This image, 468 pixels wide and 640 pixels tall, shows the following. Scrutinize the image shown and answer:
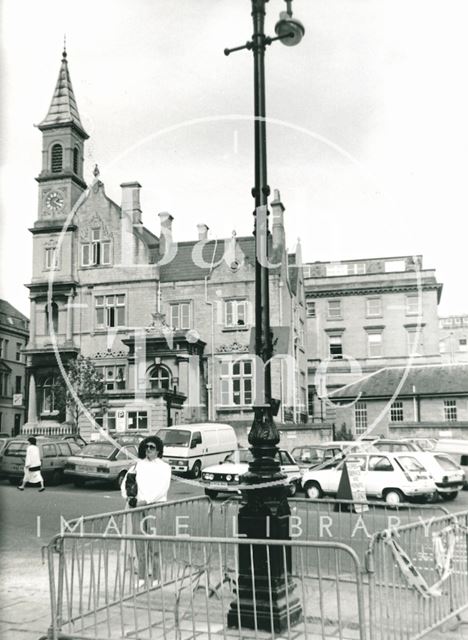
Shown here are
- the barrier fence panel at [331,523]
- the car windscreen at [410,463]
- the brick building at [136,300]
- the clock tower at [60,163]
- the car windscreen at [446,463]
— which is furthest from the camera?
the clock tower at [60,163]

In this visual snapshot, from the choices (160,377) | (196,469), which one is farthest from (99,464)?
(160,377)

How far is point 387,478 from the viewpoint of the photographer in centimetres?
2022

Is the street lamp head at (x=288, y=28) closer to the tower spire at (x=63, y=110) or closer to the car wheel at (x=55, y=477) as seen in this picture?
the car wheel at (x=55, y=477)

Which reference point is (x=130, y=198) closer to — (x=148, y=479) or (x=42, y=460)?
(x=42, y=460)

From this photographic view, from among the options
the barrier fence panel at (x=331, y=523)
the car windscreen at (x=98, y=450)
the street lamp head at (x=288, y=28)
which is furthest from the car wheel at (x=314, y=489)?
the street lamp head at (x=288, y=28)

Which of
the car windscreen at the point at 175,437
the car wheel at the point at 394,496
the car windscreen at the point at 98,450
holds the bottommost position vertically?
the car wheel at the point at 394,496

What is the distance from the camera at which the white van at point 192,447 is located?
26.6 m

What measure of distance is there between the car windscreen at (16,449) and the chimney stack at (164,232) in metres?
26.7

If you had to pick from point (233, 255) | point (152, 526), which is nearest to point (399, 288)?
point (233, 255)

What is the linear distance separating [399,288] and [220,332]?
29.9m

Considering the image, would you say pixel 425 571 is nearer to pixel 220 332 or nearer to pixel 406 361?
pixel 220 332

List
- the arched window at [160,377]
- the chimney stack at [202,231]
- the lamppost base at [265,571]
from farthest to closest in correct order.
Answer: the chimney stack at [202,231]
the arched window at [160,377]
the lamppost base at [265,571]

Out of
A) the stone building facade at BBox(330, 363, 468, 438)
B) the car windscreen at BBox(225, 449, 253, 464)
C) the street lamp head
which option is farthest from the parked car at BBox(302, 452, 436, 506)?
the stone building facade at BBox(330, 363, 468, 438)

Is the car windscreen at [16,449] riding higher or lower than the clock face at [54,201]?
lower
